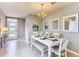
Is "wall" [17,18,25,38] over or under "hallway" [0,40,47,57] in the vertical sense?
over

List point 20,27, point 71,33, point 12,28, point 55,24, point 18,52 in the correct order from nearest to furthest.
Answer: point 18,52
point 71,33
point 55,24
point 12,28
point 20,27

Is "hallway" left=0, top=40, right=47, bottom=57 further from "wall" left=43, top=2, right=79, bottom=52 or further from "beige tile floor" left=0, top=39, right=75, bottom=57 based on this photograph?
"wall" left=43, top=2, right=79, bottom=52

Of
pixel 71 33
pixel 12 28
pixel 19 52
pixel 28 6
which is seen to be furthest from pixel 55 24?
pixel 12 28

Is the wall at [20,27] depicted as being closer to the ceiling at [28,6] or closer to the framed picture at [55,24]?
the ceiling at [28,6]

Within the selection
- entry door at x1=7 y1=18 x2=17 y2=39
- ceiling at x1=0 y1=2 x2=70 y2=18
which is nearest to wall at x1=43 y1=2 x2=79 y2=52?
ceiling at x1=0 y1=2 x2=70 y2=18

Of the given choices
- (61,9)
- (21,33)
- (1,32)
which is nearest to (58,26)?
(61,9)

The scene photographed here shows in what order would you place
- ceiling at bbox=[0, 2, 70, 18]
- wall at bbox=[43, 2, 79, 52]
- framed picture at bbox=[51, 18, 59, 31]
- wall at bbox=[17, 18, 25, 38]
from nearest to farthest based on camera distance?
wall at bbox=[43, 2, 79, 52] → ceiling at bbox=[0, 2, 70, 18] → framed picture at bbox=[51, 18, 59, 31] → wall at bbox=[17, 18, 25, 38]

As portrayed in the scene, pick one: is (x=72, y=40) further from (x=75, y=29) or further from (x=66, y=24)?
(x=66, y=24)

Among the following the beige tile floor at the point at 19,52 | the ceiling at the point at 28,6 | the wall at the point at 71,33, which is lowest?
the beige tile floor at the point at 19,52

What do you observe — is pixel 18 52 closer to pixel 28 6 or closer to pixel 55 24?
pixel 28 6

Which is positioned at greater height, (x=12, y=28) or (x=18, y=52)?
(x=12, y=28)

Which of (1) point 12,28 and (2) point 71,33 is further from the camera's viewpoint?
(1) point 12,28

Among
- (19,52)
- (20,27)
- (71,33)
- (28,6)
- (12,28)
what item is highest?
(28,6)

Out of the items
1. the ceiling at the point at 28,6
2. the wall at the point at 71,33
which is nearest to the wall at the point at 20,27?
the ceiling at the point at 28,6
